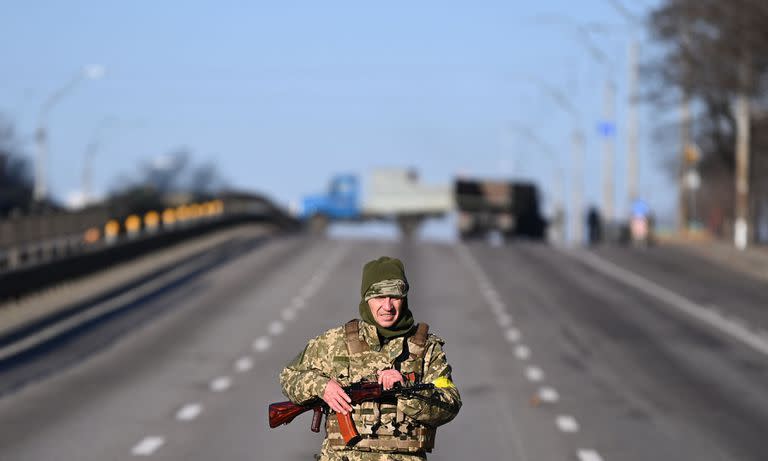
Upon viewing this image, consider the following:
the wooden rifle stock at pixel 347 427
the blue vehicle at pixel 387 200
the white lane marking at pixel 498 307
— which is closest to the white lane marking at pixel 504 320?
the white lane marking at pixel 498 307

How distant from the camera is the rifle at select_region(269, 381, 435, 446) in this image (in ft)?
24.8

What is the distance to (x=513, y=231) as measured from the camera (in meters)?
76.5

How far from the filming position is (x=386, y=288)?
757 centimetres

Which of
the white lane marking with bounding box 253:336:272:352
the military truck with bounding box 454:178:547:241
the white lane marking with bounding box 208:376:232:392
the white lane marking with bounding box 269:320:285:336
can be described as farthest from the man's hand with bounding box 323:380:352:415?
the military truck with bounding box 454:178:547:241

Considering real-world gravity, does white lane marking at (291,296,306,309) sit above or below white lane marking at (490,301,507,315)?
above

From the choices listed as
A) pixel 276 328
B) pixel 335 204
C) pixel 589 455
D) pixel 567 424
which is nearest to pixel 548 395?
pixel 567 424

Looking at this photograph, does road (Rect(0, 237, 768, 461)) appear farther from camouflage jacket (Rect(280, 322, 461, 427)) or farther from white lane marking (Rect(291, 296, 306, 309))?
camouflage jacket (Rect(280, 322, 461, 427))

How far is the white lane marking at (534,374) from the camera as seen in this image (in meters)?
24.6

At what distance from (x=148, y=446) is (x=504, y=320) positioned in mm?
18297

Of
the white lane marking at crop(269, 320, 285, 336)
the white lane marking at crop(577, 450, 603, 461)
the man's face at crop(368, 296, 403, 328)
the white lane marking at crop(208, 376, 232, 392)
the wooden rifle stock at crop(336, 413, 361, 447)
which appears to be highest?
the man's face at crop(368, 296, 403, 328)

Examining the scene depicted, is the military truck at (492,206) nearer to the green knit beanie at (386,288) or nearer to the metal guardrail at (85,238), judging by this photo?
the metal guardrail at (85,238)

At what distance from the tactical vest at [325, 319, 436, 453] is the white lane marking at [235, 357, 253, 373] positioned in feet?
57.6

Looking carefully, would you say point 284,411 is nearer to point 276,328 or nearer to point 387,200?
point 276,328

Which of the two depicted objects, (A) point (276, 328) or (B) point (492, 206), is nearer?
(A) point (276, 328)
